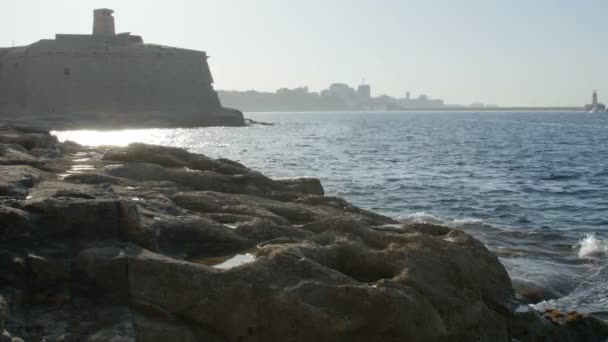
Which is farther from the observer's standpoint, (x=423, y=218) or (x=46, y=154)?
Answer: (x=423, y=218)

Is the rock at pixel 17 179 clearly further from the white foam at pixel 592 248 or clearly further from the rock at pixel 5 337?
the white foam at pixel 592 248

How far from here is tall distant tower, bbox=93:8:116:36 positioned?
55656mm

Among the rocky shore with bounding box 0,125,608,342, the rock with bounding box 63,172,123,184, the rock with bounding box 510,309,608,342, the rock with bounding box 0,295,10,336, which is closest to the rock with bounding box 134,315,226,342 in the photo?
the rocky shore with bounding box 0,125,608,342

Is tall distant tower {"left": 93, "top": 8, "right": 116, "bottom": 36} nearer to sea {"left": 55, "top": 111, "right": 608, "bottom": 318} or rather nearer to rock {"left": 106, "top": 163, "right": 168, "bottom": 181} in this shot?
sea {"left": 55, "top": 111, "right": 608, "bottom": 318}

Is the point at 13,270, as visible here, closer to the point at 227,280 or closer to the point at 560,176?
the point at 227,280

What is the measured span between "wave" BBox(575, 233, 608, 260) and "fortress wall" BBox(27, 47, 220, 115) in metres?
44.6

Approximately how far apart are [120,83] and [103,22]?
605 cm

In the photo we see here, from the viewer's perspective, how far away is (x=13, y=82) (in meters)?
51.3

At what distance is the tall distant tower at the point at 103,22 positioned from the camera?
5566 centimetres

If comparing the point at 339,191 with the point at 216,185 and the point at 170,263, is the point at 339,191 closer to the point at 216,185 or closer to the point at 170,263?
the point at 216,185

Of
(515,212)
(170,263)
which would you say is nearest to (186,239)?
(170,263)

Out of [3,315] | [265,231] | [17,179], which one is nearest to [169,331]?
[3,315]

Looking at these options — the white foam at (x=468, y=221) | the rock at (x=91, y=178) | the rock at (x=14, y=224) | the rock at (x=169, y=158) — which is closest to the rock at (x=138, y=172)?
the rock at (x=91, y=178)

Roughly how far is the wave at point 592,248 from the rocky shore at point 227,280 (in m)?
4.53
